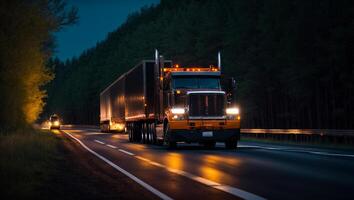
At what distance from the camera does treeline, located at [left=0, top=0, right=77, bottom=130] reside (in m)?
24.3

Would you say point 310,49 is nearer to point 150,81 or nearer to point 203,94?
point 150,81

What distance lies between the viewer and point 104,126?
6047 centimetres

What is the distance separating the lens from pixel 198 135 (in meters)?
24.7

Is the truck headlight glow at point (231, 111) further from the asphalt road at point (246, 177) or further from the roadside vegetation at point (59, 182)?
the roadside vegetation at point (59, 182)

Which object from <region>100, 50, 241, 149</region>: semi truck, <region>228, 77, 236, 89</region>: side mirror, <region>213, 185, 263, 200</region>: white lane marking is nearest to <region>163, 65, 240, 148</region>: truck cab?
<region>100, 50, 241, 149</region>: semi truck

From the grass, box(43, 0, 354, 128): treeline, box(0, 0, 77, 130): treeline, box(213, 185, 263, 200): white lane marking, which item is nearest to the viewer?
box(213, 185, 263, 200): white lane marking

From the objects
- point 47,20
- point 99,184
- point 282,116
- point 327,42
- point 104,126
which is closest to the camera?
point 99,184

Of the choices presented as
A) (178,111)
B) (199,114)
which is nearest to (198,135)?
(199,114)

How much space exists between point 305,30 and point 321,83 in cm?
368

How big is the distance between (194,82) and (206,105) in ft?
3.96

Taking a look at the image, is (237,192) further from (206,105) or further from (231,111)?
(231,111)

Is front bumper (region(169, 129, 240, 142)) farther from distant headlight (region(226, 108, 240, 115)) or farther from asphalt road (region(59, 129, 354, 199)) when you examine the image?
asphalt road (region(59, 129, 354, 199))

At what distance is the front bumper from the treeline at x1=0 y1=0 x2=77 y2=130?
23.3ft

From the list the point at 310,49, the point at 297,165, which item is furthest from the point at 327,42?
the point at 297,165
